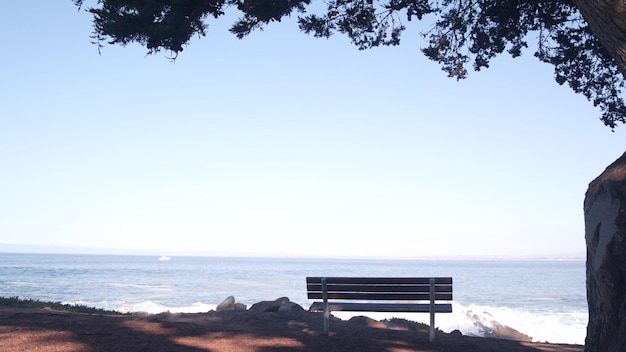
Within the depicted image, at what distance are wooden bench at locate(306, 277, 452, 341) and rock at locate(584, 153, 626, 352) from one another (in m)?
1.97

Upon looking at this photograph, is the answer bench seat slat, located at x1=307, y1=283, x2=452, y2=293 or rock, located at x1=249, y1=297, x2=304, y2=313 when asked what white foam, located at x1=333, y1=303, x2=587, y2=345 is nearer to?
rock, located at x1=249, y1=297, x2=304, y2=313

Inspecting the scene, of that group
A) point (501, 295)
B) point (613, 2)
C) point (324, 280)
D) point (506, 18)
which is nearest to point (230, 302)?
point (324, 280)

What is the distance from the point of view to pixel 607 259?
6.16 m

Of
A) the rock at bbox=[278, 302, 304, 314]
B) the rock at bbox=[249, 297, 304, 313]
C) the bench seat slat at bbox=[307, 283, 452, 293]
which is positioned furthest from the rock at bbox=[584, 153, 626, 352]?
the rock at bbox=[249, 297, 304, 313]

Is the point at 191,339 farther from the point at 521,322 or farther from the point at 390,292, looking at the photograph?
the point at 521,322

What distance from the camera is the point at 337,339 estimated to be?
8031 mm

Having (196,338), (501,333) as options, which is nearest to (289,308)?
(196,338)

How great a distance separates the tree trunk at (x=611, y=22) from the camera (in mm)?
6039

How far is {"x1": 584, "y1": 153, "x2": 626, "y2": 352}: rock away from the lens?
19.9 feet

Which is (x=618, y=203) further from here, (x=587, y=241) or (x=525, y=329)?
(x=525, y=329)

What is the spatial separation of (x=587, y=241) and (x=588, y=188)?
67cm

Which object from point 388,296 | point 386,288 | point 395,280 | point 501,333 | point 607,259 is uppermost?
point 607,259

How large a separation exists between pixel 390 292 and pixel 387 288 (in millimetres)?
72

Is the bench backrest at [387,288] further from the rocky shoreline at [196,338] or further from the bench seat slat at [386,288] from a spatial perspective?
the rocky shoreline at [196,338]
